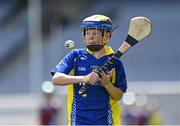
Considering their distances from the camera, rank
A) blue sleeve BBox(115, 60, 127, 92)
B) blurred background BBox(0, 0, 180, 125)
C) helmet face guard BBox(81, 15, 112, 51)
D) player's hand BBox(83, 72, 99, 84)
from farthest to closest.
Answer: blurred background BBox(0, 0, 180, 125) → blue sleeve BBox(115, 60, 127, 92) → helmet face guard BBox(81, 15, 112, 51) → player's hand BBox(83, 72, 99, 84)

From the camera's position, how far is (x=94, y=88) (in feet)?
17.9

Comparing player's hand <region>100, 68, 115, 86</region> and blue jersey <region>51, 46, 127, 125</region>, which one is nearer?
player's hand <region>100, 68, 115, 86</region>

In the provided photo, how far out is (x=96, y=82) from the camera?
5.34 m

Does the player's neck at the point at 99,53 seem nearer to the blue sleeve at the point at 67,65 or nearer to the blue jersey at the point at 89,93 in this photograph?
the blue jersey at the point at 89,93

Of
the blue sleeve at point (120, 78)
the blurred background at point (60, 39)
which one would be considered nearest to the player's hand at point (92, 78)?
the blue sleeve at point (120, 78)

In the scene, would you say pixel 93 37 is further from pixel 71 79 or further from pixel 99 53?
Result: pixel 71 79

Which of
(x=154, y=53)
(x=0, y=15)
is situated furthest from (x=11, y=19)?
(x=154, y=53)

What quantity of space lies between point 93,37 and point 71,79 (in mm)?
320

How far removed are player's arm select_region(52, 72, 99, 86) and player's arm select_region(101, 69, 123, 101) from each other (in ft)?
0.24

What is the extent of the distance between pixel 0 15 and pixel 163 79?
4591 mm

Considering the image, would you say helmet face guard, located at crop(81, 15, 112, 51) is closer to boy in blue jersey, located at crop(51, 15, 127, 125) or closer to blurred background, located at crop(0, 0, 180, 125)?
boy in blue jersey, located at crop(51, 15, 127, 125)

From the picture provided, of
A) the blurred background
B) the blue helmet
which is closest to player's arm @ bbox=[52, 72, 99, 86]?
the blue helmet

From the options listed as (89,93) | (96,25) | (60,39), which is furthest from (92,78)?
(60,39)

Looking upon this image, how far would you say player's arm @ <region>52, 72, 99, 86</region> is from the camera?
523 centimetres
